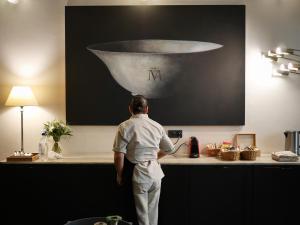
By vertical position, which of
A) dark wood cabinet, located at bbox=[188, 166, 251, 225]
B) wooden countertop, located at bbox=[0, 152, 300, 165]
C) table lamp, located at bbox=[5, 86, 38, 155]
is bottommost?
dark wood cabinet, located at bbox=[188, 166, 251, 225]

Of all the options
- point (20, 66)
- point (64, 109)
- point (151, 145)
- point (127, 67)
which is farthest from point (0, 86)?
point (151, 145)

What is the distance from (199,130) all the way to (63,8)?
2.11m

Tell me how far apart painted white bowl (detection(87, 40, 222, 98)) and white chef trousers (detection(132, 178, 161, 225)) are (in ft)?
3.97

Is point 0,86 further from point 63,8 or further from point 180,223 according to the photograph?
point 180,223

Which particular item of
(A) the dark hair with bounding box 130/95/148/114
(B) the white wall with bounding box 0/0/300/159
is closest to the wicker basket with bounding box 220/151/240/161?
(B) the white wall with bounding box 0/0/300/159

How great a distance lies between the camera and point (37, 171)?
11.5 feet

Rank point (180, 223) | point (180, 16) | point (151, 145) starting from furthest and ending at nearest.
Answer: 1. point (180, 16)
2. point (180, 223)
3. point (151, 145)

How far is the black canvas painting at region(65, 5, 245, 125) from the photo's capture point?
387 centimetres

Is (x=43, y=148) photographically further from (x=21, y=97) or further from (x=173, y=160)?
(x=173, y=160)

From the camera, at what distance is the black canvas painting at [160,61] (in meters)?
3.87

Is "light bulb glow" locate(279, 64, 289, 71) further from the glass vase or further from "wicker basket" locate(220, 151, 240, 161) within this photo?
the glass vase

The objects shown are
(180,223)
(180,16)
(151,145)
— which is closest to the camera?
(151,145)

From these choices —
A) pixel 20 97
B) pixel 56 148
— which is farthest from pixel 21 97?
pixel 56 148

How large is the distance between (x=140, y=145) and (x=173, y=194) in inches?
33.0
